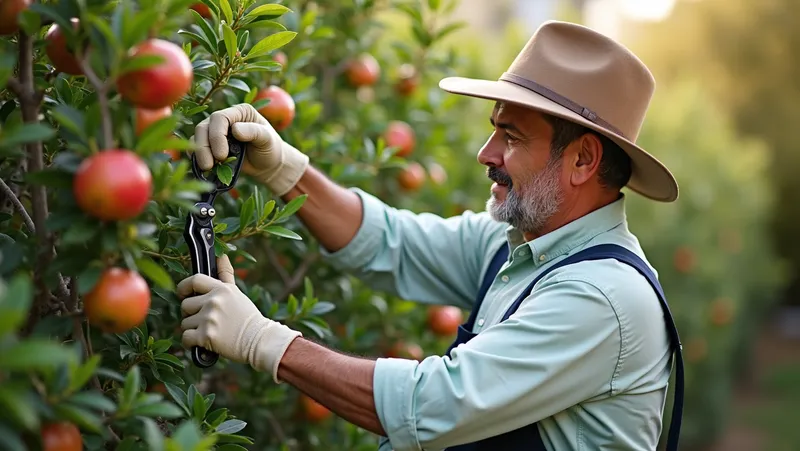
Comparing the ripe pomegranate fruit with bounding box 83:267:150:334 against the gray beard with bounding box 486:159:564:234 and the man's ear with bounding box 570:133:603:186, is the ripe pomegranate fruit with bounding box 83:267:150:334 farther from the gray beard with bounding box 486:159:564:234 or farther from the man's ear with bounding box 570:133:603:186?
the man's ear with bounding box 570:133:603:186

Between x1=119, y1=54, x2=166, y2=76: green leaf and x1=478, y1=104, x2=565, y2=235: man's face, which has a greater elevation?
x1=119, y1=54, x2=166, y2=76: green leaf

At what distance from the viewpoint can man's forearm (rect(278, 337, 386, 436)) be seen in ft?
6.29

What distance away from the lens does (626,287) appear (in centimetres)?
207

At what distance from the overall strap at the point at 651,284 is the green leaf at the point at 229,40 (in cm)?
90

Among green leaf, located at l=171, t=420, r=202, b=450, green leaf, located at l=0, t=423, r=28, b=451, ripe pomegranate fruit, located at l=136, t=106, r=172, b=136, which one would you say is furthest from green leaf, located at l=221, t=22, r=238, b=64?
green leaf, located at l=0, t=423, r=28, b=451

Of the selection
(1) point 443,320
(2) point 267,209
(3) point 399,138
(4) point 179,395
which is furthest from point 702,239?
(4) point 179,395

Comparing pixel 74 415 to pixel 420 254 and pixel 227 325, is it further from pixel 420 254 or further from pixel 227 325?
pixel 420 254

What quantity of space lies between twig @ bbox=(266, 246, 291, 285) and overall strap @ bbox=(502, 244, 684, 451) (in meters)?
0.87

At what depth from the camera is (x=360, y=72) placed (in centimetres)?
338

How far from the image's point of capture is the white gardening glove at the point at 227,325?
1829mm

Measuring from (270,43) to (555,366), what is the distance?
96 cm

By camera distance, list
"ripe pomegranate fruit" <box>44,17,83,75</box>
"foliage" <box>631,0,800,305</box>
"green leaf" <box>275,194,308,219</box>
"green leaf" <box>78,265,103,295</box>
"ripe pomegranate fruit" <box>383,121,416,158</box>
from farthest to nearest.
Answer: "foliage" <box>631,0,800,305</box>, "ripe pomegranate fruit" <box>383,121,416,158</box>, "green leaf" <box>275,194,308,219</box>, "ripe pomegranate fruit" <box>44,17,83,75</box>, "green leaf" <box>78,265,103,295</box>

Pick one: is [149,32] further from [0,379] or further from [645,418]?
[645,418]

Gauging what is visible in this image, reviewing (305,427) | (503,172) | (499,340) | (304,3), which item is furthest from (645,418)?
(304,3)
